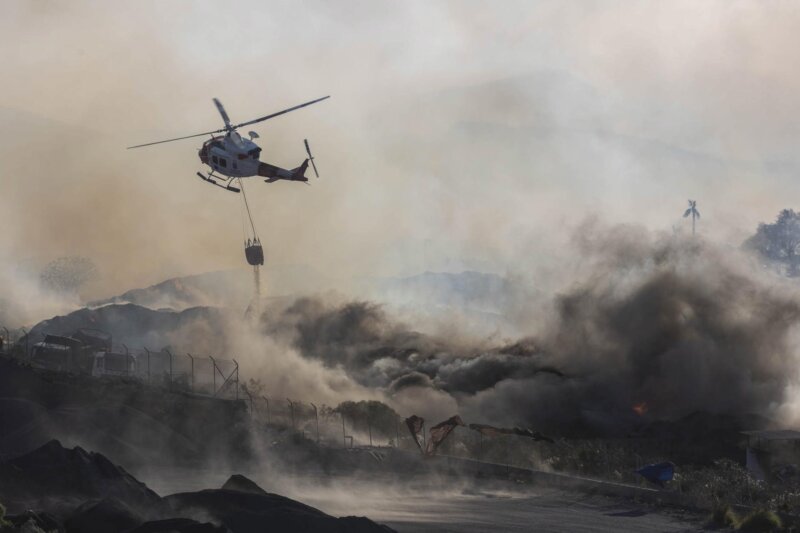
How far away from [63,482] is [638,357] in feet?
160

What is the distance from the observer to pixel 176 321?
4658 inches

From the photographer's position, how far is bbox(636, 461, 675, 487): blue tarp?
1966 inches

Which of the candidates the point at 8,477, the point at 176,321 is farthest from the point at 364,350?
the point at 8,477

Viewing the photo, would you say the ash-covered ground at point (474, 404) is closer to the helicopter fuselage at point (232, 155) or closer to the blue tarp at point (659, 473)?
the blue tarp at point (659, 473)

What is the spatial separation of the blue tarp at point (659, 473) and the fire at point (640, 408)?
24035 millimetres

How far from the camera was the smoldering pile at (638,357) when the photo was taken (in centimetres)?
7512

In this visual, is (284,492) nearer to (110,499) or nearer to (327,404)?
(110,499)

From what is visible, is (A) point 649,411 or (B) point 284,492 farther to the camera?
(A) point 649,411

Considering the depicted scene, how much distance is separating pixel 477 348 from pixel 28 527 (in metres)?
64.3

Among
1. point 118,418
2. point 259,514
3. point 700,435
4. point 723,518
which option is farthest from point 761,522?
point 118,418

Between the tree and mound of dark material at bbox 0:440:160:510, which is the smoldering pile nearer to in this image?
mound of dark material at bbox 0:440:160:510

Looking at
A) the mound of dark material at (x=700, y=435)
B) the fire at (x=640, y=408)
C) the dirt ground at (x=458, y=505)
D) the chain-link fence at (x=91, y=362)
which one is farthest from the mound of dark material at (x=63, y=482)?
the fire at (x=640, y=408)

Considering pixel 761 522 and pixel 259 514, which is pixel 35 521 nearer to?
pixel 259 514

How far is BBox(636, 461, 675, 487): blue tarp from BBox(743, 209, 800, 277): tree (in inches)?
4601
